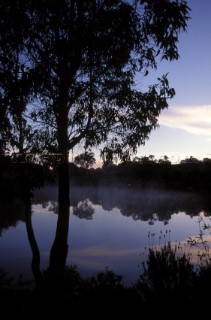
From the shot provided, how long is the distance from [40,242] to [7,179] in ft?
52.1

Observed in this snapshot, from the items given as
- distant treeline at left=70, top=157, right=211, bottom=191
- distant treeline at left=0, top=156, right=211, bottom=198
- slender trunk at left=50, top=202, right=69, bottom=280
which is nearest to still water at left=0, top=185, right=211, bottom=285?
slender trunk at left=50, top=202, right=69, bottom=280

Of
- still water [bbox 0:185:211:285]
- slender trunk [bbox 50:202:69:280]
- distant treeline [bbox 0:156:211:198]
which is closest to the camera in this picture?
distant treeline [bbox 0:156:211:198]

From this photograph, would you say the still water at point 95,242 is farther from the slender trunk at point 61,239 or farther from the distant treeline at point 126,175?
the distant treeline at point 126,175

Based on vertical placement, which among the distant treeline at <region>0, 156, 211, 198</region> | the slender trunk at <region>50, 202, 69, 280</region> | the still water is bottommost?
the still water

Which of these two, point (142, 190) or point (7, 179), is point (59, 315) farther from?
point (142, 190)

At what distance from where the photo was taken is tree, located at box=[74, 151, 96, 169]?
12.1m

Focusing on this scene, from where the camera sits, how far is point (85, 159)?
12180 mm

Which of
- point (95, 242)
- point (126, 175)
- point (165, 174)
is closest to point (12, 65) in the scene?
point (95, 242)

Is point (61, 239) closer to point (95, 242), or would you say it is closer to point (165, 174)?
point (95, 242)

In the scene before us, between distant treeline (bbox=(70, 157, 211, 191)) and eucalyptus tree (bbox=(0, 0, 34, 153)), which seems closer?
eucalyptus tree (bbox=(0, 0, 34, 153))

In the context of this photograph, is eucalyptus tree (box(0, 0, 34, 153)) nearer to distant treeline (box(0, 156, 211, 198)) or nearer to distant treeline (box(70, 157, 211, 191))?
distant treeline (box(0, 156, 211, 198))

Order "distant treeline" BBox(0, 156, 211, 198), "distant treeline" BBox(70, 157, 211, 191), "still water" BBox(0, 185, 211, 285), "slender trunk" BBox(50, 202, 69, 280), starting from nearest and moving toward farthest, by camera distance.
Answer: "distant treeline" BBox(0, 156, 211, 198)
"slender trunk" BBox(50, 202, 69, 280)
"still water" BBox(0, 185, 211, 285)
"distant treeline" BBox(70, 157, 211, 191)

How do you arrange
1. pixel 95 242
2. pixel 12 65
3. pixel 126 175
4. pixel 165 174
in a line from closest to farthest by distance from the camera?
pixel 12 65, pixel 95 242, pixel 165 174, pixel 126 175

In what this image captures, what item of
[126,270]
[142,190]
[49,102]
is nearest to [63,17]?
[49,102]
